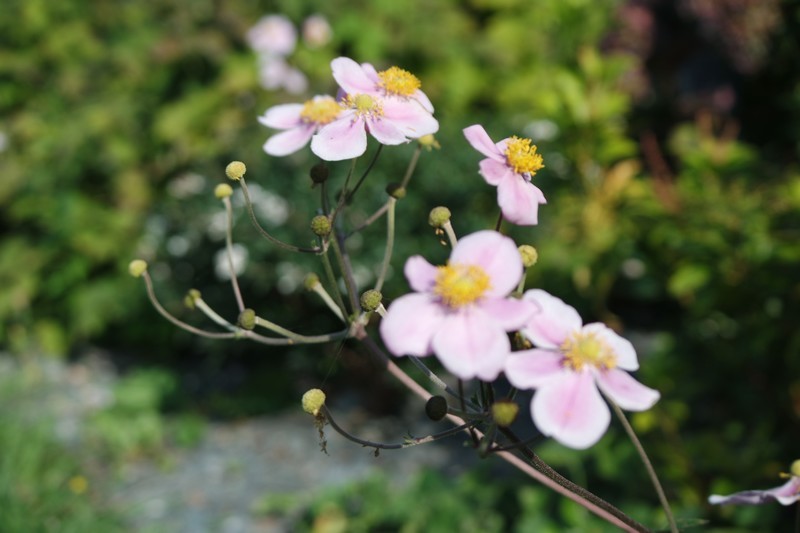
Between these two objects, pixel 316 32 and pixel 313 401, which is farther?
pixel 316 32

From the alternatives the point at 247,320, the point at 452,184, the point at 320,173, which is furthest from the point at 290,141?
the point at 452,184

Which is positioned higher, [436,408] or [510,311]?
[510,311]

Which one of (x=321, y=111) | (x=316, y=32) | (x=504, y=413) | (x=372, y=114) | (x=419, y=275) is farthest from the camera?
(x=316, y=32)

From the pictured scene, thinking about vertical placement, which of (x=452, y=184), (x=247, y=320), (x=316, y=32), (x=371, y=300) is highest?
(x=371, y=300)

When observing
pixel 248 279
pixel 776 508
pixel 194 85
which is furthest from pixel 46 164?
pixel 776 508

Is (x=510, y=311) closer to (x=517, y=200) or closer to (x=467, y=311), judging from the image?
(x=467, y=311)
